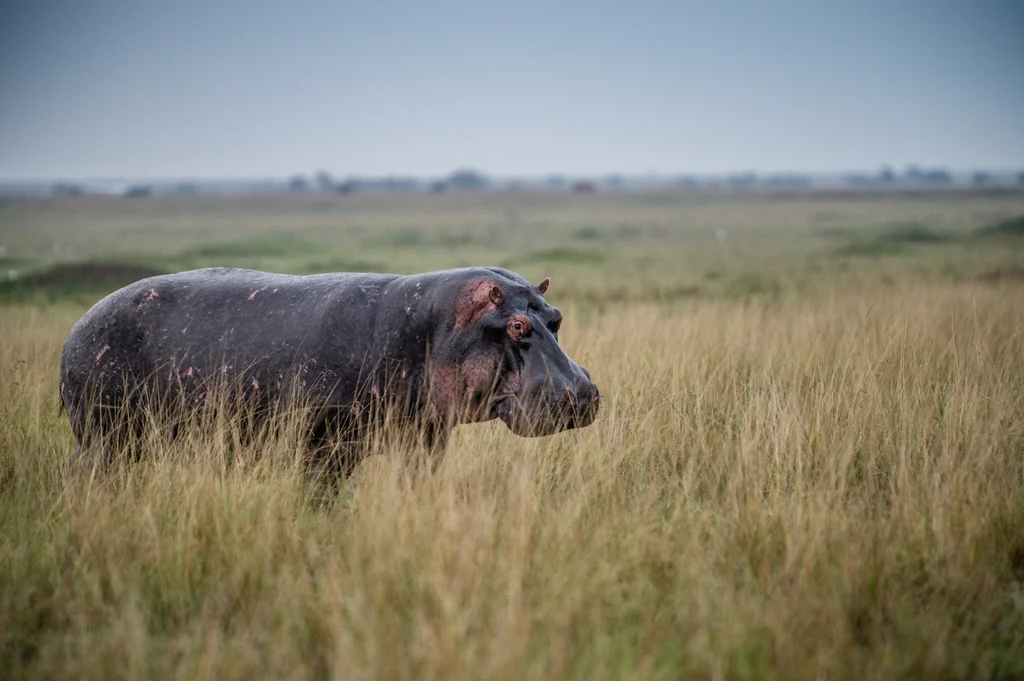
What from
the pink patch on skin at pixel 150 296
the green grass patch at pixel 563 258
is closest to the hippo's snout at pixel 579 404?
the pink patch on skin at pixel 150 296

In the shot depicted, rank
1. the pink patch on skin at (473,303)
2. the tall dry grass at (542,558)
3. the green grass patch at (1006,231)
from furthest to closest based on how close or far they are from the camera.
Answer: the green grass patch at (1006,231)
the pink patch on skin at (473,303)
the tall dry grass at (542,558)

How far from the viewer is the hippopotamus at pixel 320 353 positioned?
4109 millimetres

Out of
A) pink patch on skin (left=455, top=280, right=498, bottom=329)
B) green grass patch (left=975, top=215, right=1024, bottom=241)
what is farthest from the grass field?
green grass patch (left=975, top=215, right=1024, bottom=241)

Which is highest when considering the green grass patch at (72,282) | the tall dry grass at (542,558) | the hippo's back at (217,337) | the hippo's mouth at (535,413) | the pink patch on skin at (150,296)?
the pink patch on skin at (150,296)

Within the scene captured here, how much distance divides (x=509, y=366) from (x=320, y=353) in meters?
0.91

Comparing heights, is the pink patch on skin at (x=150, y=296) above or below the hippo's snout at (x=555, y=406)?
above

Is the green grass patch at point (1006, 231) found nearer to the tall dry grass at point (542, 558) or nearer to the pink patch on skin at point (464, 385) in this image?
the tall dry grass at point (542, 558)

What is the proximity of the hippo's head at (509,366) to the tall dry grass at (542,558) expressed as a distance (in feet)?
1.01

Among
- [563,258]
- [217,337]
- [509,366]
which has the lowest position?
[563,258]

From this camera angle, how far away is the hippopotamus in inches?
162

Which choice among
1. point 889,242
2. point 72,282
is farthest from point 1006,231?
point 72,282

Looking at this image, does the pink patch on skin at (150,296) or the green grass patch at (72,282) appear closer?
the pink patch on skin at (150,296)

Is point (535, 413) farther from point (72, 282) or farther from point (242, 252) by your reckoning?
point (242, 252)

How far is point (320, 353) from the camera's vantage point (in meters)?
4.29
